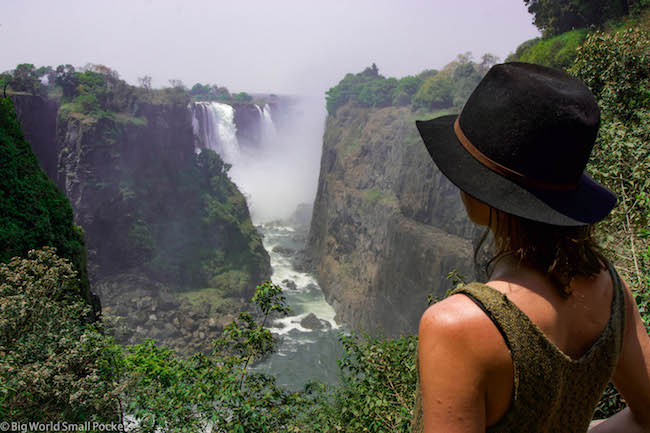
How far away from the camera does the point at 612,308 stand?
1142 mm

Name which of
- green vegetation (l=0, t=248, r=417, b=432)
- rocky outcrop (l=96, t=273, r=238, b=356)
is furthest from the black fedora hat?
rocky outcrop (l=96, t=273, r=238, b=356)

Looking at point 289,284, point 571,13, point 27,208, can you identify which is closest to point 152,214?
point 289,284

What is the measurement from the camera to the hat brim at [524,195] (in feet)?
3.39

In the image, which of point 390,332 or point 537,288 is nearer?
point 537,288

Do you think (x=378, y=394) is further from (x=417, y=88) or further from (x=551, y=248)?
(x=417, y=88)

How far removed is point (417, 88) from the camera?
44000mm

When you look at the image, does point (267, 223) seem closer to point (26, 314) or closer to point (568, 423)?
point (26, 314)

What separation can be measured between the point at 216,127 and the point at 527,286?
167ft

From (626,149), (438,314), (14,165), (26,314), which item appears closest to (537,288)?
(438,314)

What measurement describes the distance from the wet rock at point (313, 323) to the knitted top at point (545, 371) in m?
31.0

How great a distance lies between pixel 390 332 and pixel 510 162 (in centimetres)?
2999

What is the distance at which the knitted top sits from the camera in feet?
3.10

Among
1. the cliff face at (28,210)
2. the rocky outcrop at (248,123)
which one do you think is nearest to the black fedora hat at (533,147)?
the cliff face at (28,210)

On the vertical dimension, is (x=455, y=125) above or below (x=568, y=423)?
above
